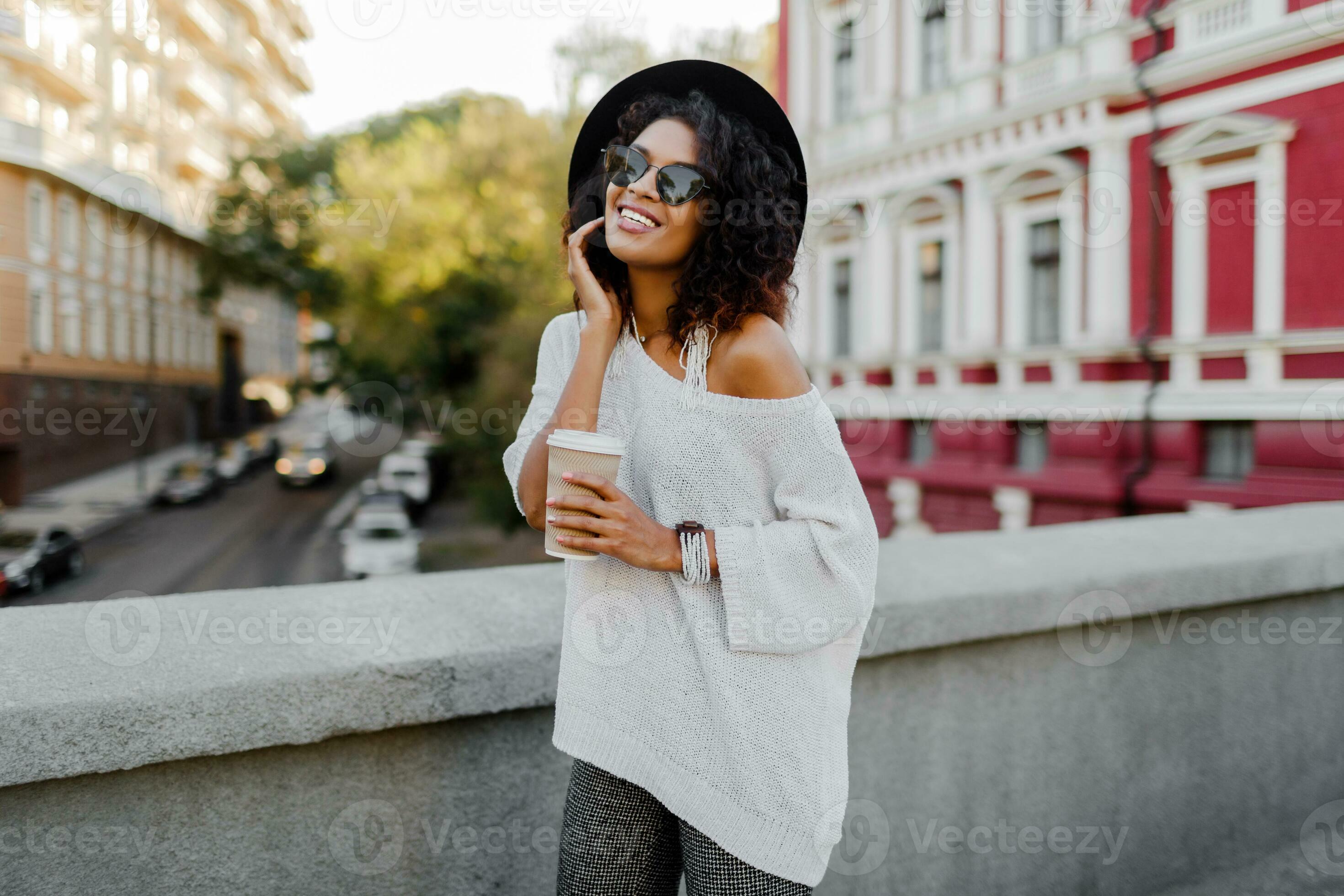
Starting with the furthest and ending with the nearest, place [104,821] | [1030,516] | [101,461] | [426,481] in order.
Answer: [426,481], [101,461], [1030,516], [104,821]

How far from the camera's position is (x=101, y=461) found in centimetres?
2938

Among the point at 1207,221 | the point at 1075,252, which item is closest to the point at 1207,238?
the point at 1207,221

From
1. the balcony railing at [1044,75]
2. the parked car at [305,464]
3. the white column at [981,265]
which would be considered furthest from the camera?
the parked car at [305,464]

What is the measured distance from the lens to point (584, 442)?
1.22 meters

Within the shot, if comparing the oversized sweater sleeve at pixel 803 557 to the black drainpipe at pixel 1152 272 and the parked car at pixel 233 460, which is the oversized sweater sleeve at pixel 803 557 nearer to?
the black drainpipe at pixel 1152 272

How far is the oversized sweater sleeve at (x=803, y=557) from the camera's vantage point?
129 centimetres

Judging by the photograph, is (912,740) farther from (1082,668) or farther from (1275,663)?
(1275,663)

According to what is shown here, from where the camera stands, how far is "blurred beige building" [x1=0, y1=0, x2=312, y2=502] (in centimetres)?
1695

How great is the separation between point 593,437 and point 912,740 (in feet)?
4.71

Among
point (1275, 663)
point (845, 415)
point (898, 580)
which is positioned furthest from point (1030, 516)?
point (898, 580)

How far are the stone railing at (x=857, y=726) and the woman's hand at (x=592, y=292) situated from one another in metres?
0.66

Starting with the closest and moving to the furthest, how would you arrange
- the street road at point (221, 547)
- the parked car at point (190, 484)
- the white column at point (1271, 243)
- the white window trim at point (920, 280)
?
the white column at point (1271, 243), the white window trim at point (920, 280), the street road at point (221, 547), the parked car at point (190, 484)

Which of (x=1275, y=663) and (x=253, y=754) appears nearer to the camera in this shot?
(x=253, y=754)

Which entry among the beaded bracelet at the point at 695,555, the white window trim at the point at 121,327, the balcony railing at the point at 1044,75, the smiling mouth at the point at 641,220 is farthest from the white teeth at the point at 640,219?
the white window trim at the point at 121,327
